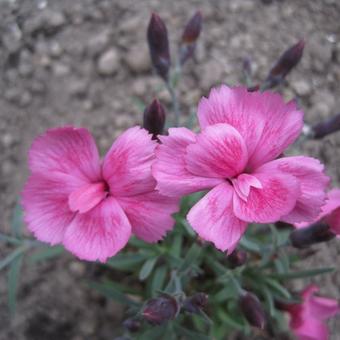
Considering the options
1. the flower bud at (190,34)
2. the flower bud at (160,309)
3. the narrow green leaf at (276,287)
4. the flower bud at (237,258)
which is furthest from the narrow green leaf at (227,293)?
the flower bud at (190,34)

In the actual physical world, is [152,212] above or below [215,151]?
below

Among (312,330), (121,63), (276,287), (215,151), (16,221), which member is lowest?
(312,330)

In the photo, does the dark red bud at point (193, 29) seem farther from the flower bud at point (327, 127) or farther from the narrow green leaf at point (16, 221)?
the narrow green leaf at point (16, 221)

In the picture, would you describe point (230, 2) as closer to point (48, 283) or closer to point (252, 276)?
point (252, 276)

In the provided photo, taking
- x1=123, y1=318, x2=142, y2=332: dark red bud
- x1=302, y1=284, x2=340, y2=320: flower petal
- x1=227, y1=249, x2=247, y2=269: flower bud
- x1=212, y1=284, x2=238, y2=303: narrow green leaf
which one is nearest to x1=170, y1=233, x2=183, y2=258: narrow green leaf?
x1=212, y1=284, x2=238, y2=303: narrow green leaf

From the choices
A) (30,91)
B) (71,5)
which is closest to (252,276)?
(30,91)

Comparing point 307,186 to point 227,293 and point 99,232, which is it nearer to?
point 99,232

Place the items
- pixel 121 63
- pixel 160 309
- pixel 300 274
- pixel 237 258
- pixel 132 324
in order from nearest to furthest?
pixel 160 309
pixel 237 258
pixel 132 324
pixel 300 274
pixel 121 63

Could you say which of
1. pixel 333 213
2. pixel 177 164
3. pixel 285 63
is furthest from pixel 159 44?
pixel 333 213
